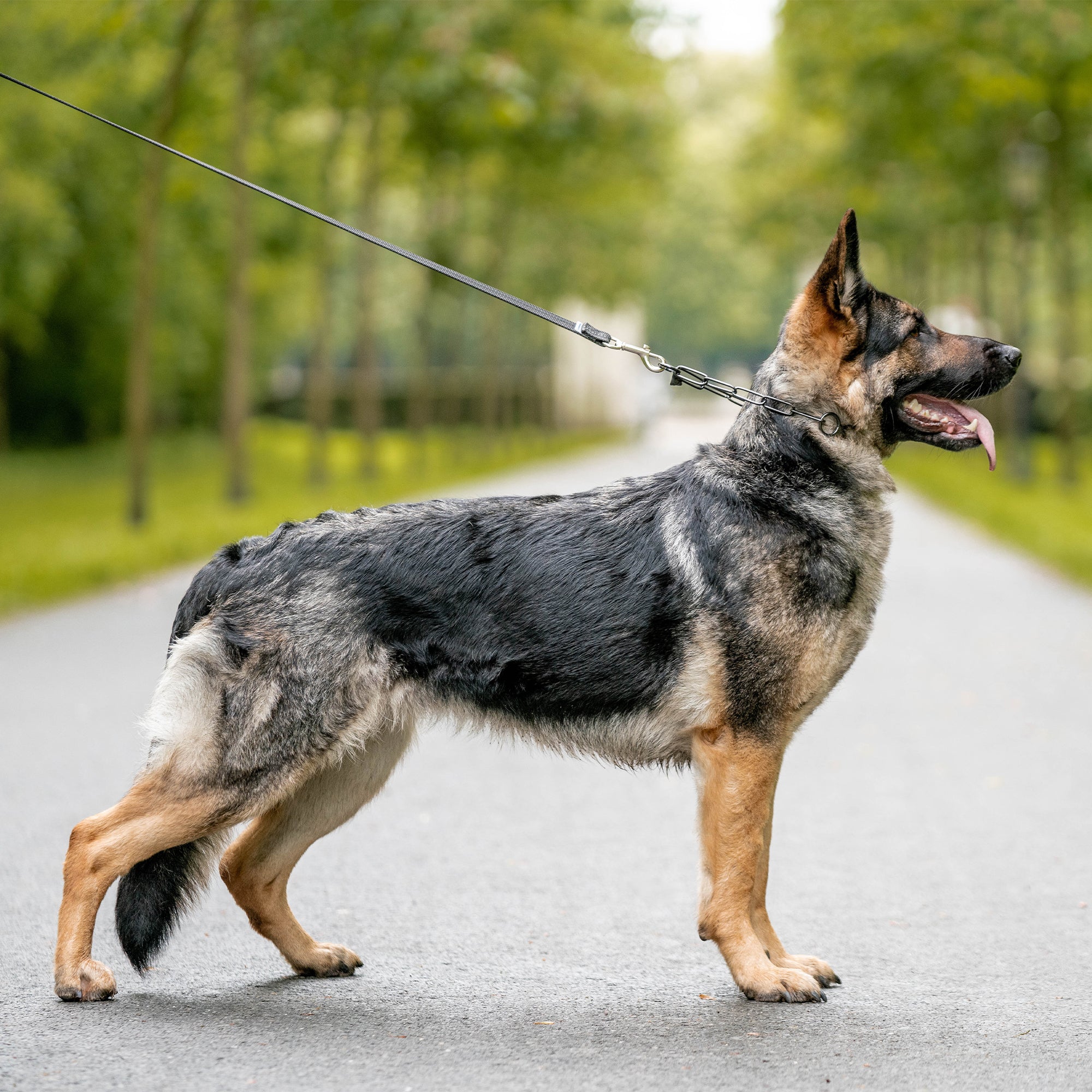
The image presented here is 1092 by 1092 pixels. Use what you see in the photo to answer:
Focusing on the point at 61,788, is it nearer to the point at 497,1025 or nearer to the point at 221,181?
the point at 497,1025

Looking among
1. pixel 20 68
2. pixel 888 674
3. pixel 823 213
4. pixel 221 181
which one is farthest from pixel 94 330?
pixel 888 674

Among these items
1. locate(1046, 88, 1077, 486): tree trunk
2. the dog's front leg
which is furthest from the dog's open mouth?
locate(1046, 88, 1077, 486): tree trunk

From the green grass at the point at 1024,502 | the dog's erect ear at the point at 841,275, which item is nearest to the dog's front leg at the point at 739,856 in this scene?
the dog's erect ear at the point at 841,275

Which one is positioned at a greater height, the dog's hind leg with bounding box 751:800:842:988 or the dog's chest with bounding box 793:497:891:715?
the dog's chest with bounding box 793:497:891:715

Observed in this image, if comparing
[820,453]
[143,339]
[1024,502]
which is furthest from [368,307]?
[820,453]

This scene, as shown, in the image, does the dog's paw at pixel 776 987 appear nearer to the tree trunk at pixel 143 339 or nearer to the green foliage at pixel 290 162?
the green foliage at pixel 290 162

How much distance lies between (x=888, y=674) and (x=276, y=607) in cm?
691

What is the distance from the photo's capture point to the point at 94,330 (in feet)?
121

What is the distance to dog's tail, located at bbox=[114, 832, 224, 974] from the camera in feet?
14.4

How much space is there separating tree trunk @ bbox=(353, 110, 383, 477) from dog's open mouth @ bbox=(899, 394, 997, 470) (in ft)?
72.4

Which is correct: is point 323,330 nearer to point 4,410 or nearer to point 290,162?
point 290,162

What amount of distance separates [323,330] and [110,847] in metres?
24.1

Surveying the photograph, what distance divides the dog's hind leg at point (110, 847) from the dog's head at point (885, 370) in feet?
6.66

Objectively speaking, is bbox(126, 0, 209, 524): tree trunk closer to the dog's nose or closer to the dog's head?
the dog's head
